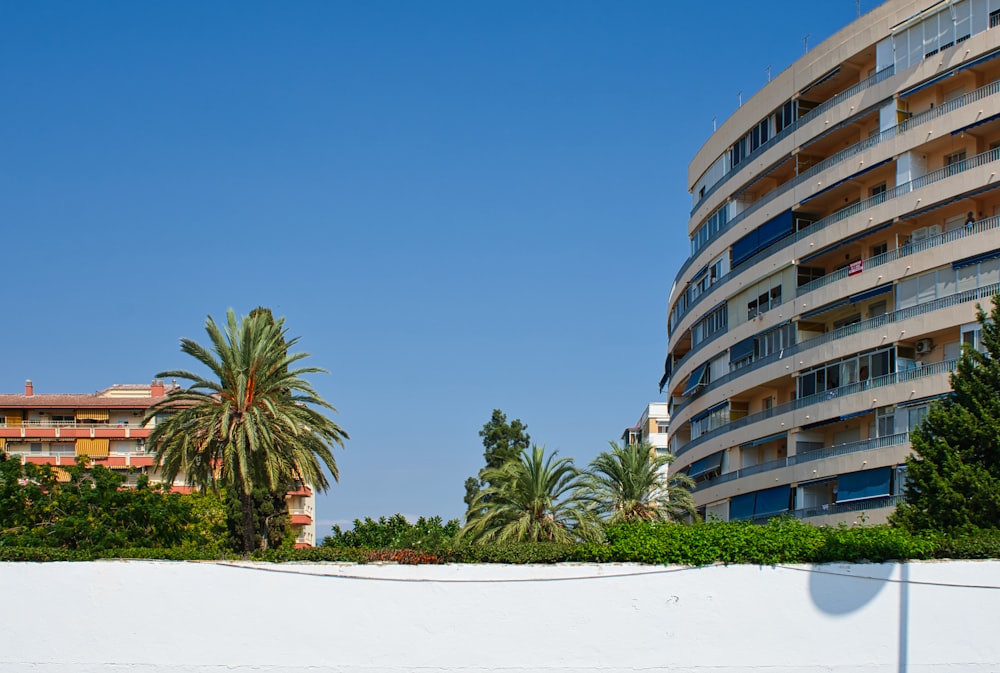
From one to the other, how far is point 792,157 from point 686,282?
13653mm

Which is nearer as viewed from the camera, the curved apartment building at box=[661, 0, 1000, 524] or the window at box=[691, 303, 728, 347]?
the curved apartment building at box=[661, 0, 1000, 524]

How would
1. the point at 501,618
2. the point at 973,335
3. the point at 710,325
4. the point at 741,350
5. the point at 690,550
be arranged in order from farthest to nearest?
the point at 710,325 < the point at 741,350 < the point at 973,335 < the point at 690,550 < the point at 501,618

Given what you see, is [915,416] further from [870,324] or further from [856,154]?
[856,154]

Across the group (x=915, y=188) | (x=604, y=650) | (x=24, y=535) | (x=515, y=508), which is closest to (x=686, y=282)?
(x=915, y=188)

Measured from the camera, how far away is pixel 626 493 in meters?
48.4

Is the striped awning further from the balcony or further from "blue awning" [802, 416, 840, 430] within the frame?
"blue awning" [802, 416, 840, 430]

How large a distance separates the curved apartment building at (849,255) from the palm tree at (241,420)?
1972 centimetres

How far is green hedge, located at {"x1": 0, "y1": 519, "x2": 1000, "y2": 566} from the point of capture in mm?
23797

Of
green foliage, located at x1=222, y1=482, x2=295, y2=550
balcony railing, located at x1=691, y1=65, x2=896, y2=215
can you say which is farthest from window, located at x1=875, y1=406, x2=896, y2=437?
green foliage, located at x1=222, y1=482, x2=295, y2=550

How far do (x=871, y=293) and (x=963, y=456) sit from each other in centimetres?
1328

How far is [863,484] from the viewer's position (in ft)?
140

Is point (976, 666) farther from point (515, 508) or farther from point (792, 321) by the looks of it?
point (792, 321)

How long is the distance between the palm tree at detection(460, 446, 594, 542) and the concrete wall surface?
12150 mm

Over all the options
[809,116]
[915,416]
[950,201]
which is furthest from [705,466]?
[950,201]
